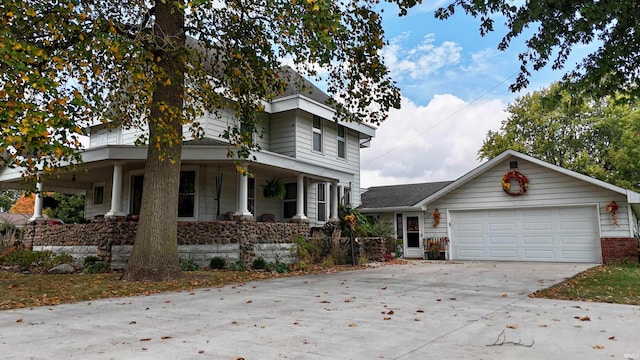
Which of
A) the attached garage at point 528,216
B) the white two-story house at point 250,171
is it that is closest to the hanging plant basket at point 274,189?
the white two-story house at point 250,171

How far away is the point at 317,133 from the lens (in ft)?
58.5

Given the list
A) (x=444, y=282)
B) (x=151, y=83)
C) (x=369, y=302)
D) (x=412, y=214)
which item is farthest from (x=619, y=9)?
(x=412, y=214)

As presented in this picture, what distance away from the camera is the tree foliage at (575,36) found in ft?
28.1

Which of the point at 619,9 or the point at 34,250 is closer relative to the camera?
the point at 619,9

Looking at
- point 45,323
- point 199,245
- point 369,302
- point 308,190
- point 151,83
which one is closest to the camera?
point 45,323

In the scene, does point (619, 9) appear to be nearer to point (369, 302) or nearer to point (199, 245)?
point (369, 302)

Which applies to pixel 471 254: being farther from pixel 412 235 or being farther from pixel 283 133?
pixel 283 133

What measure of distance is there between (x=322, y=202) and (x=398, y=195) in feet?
16.9

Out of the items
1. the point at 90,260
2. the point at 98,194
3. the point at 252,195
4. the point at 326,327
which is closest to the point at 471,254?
the point at 252,195

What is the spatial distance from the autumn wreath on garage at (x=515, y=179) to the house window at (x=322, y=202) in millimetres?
6729

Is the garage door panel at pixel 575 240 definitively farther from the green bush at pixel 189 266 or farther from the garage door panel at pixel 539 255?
the green bush at pixel 189 266

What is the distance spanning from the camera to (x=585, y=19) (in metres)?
8.61

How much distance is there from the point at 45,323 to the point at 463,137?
1144 inches

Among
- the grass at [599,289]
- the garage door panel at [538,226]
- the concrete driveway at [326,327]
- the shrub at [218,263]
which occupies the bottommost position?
the concrete driveway at [326,327]
